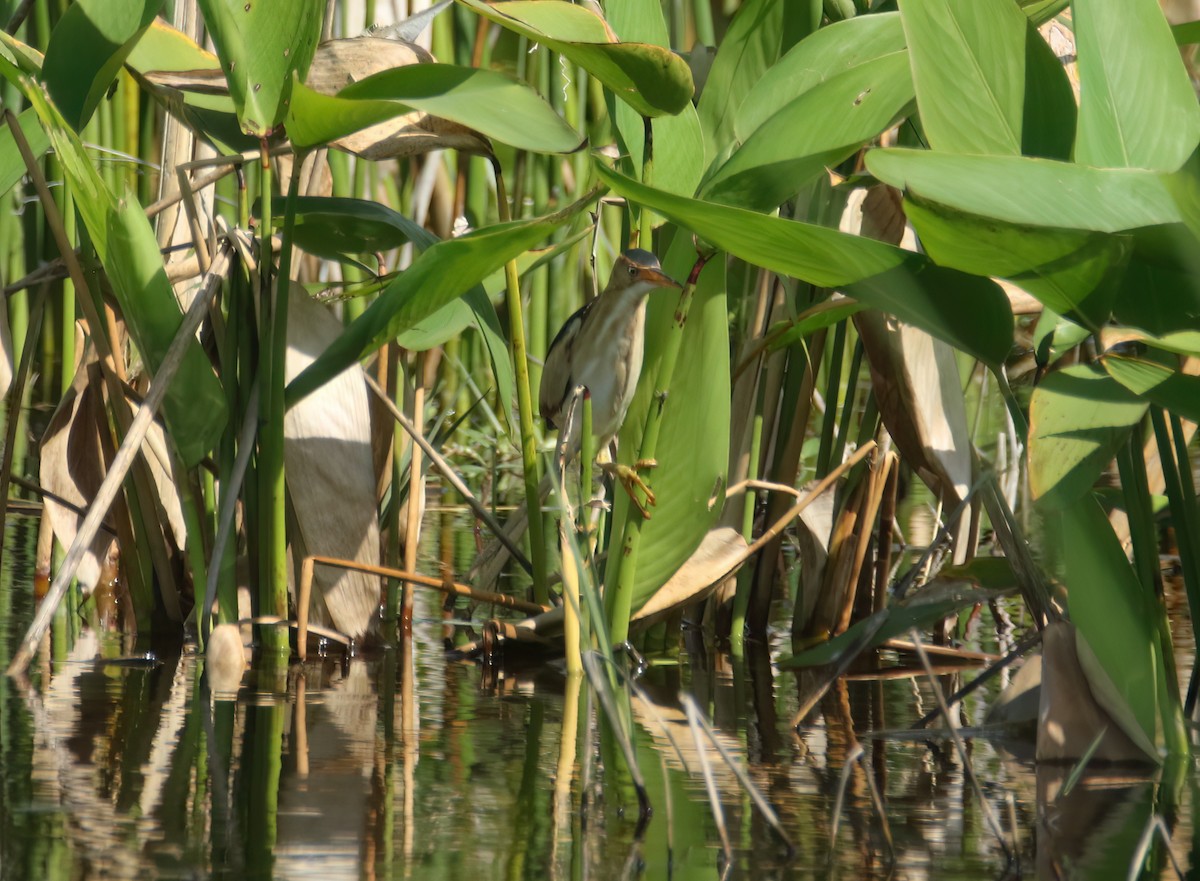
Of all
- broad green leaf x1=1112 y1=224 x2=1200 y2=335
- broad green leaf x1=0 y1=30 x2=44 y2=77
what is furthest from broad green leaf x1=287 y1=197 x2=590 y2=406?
broad green leaf x1=1112 y1=224 x2=1200 y2=335

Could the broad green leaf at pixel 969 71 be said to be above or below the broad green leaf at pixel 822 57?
below

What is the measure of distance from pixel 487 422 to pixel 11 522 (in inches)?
78.7

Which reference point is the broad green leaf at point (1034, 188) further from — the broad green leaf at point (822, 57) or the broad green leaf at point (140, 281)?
the broad green leaf at point (140, 281)

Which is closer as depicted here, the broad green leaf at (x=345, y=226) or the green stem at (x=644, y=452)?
the green stem at (x=644, y=452)

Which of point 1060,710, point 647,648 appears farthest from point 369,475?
point 1060,710

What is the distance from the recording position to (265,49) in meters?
2.15

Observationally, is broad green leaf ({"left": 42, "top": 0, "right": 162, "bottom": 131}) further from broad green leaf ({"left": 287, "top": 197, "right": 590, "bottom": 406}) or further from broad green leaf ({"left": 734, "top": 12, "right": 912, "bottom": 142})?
broad green leaf ({"left": 734, "top": 12, "right": 912, "bottom": 142})

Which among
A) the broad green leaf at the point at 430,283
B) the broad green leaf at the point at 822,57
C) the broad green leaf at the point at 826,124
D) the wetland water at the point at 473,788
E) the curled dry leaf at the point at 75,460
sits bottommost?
the wetland water at the point at 473,788

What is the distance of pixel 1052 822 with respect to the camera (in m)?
1.60

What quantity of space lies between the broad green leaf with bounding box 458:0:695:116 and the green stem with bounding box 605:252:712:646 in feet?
0.95

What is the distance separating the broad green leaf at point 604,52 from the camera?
1827 mm

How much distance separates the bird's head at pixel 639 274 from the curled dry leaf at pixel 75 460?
97 cm

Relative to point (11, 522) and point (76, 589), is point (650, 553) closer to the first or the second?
point (76, 589)

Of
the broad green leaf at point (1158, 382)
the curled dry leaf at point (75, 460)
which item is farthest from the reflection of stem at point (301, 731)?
the broad green leaf at point (1158, 382)
